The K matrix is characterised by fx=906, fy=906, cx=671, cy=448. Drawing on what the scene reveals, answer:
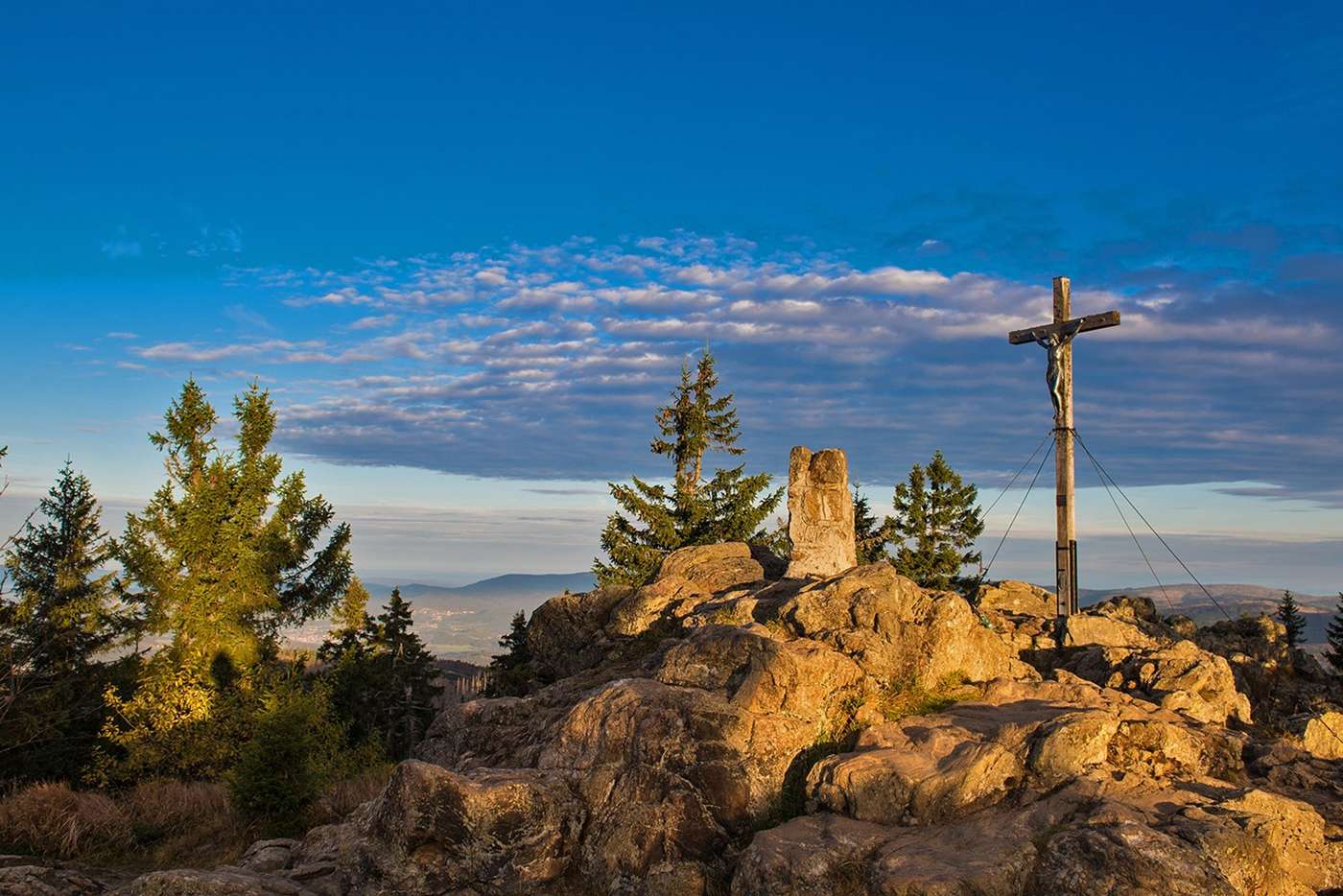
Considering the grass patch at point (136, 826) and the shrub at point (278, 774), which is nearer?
the grass patch at point (136, 826)

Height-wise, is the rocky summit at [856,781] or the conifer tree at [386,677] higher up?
the rocky summit at [856,781]

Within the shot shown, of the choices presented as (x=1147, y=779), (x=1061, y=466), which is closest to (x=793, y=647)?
(x=1147, y=779)

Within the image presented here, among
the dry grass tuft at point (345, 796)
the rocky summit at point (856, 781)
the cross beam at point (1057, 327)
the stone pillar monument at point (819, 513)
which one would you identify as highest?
the cross beam at point (1057, 327)

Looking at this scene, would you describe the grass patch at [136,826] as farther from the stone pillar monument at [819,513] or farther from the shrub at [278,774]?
the stone pillar monument at [819,513]

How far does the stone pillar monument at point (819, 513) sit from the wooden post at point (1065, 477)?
4.29 m

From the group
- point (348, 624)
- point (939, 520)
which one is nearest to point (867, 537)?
point (939, 520)

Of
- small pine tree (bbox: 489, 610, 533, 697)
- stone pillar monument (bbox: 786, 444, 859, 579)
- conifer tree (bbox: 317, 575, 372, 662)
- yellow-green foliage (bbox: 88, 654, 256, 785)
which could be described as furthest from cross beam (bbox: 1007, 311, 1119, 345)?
conifer tree (bbox: 317, 575, 372, 662)

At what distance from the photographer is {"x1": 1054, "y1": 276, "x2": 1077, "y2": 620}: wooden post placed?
18.1 m

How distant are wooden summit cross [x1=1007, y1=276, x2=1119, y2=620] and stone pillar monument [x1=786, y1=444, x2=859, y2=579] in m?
4.32

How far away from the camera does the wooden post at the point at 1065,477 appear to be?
18078 millimetres

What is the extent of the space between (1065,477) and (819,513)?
512 cm

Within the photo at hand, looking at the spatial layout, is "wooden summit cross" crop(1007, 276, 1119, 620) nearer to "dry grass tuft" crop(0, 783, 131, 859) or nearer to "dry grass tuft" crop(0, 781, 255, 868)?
"dry grass tuft" crop(0, 781, 255, 868)

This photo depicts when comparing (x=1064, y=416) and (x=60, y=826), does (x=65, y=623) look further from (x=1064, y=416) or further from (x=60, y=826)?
(x=1064, y=416)

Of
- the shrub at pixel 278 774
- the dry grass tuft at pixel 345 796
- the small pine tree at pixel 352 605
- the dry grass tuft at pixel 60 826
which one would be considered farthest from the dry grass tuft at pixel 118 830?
the small pine tree at pixel 352 605
